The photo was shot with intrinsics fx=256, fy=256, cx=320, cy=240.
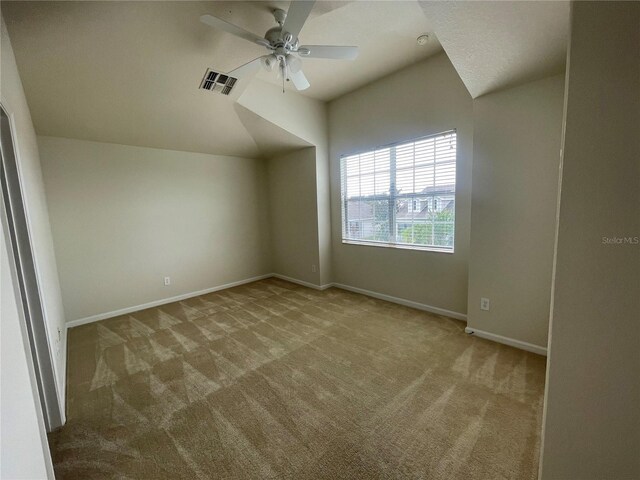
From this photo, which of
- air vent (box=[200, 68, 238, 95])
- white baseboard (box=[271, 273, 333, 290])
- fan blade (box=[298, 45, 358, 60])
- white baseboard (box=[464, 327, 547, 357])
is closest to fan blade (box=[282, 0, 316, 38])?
fan blade (box=[298, 45, 358, 60])

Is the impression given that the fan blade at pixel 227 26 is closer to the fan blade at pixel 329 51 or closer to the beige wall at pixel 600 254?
the fan blade at pixel 329 51

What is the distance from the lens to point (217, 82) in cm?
266

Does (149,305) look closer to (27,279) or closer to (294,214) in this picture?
(27,279)

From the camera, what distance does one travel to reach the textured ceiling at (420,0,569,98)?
1526 millimetres

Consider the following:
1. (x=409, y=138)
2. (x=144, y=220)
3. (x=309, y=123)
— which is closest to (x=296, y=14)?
(x=409, y=138)

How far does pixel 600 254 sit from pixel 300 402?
176 cm

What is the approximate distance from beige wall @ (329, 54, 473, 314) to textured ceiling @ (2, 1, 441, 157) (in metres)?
0.25

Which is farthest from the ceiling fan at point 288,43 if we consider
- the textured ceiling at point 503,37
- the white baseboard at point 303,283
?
the white baseboard at point 303,283

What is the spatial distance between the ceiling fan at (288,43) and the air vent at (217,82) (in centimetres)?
42

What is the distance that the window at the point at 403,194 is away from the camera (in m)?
2.87

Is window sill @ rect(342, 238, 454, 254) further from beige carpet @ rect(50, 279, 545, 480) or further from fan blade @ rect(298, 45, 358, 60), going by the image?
fan blade @ rect(298, 45, 358, 60)

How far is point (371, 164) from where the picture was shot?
11.6 feet

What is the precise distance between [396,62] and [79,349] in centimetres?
452

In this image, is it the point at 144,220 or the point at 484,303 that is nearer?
the point at 484,303
